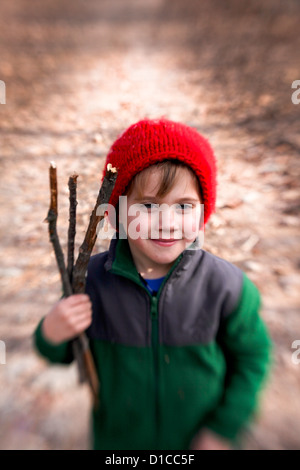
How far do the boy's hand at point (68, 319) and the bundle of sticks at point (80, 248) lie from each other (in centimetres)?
3

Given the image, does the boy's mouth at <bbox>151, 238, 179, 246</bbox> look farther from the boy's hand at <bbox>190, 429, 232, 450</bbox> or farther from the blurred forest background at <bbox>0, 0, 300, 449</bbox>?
the blurred forest background at <bbox>0, 0, 300, 449</bbox>

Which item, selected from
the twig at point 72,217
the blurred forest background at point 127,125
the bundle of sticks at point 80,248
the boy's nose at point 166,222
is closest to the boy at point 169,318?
the boy's nose at point 166,222

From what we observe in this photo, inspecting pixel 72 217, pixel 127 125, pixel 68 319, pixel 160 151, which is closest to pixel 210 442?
pixel 68 319

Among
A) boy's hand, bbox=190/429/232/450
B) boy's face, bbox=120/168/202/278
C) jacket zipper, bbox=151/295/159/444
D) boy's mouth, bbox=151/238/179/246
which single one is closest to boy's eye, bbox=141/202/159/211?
boy's face, bbox=120/168/202/278

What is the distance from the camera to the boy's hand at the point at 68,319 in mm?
1156

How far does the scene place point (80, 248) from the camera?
1125mm

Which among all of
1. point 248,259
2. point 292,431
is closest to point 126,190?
point 292,431

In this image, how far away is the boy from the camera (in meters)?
1.28

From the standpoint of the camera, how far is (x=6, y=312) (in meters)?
2.90

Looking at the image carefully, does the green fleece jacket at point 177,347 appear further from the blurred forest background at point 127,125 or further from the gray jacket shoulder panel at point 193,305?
the blurred forest background at point 127,125

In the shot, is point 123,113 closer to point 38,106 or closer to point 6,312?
point 38,106

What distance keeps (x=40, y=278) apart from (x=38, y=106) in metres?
5.02

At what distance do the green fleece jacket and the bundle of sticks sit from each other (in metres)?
0.14

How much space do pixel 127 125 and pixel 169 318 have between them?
425 centimetres
